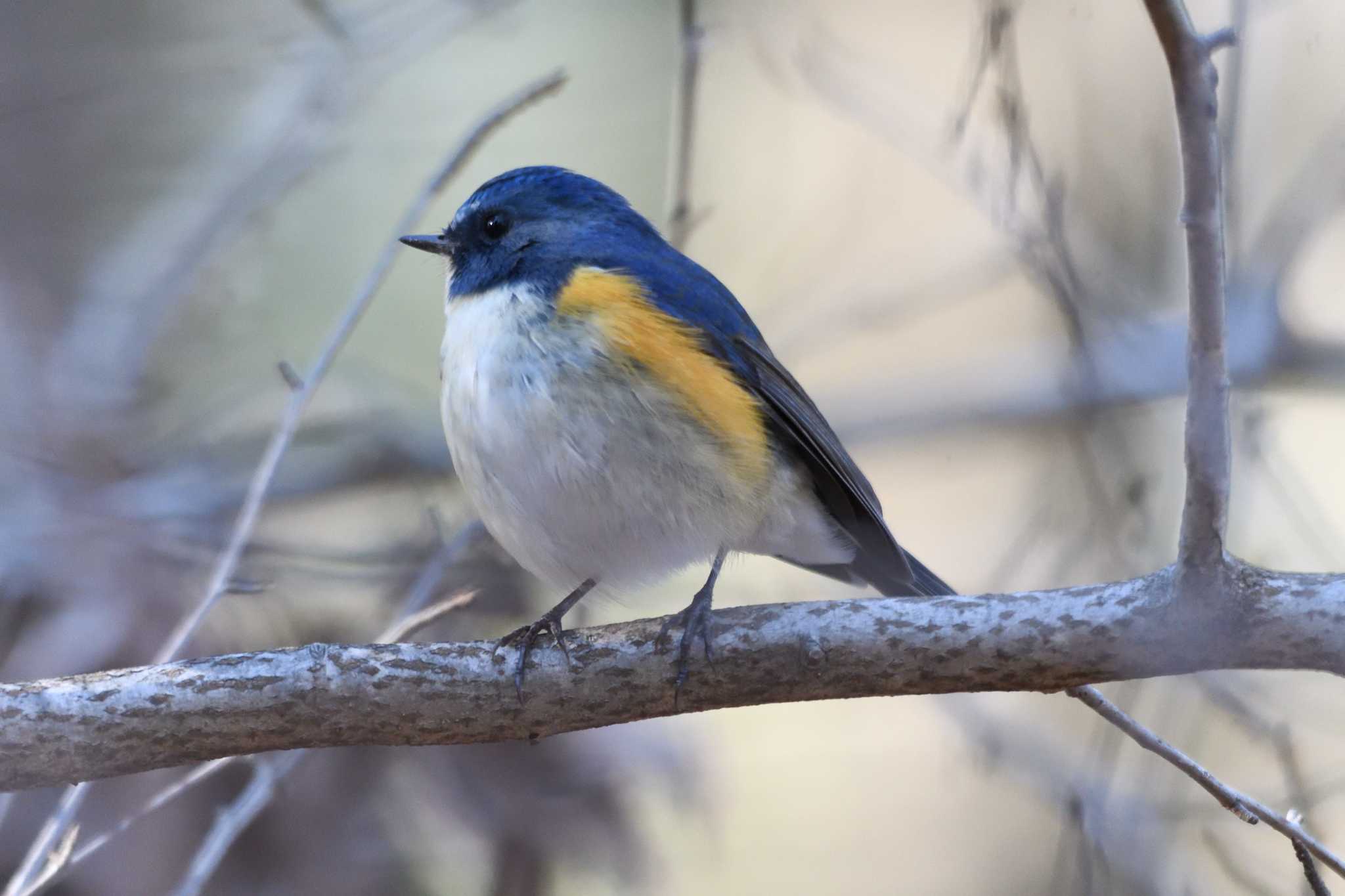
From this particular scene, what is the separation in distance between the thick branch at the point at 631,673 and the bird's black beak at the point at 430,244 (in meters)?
1.20

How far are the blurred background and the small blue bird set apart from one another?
325 mm

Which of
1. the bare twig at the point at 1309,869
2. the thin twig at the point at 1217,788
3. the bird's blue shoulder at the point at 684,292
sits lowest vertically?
the bare twig at the point at 1309,869

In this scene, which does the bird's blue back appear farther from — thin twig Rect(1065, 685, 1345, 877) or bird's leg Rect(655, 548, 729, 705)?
thin twig Rect(1065, 685, 1345, 877)

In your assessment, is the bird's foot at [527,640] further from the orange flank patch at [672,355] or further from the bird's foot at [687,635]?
the orange flank patch at [672,355]

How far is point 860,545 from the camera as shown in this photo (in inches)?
124

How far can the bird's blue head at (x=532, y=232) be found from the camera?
119 inches

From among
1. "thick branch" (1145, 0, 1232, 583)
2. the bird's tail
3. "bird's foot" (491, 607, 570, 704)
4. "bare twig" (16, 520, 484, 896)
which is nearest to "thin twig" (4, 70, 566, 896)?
"bare twig" (16, 520, 484, 896)

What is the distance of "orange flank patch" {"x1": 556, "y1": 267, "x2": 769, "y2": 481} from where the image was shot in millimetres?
2695

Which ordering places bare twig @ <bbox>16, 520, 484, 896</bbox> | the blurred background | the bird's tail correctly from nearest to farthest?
bare twig @ <bbox>16, 520, 484, 896</bbox> → the bird's tail → the blurred background

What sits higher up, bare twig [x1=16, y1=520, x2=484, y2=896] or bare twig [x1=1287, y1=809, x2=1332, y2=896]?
bare twig [x1=16, y1=520, x2=484, y2=896]

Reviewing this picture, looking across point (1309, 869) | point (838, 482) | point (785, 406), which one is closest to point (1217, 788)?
point (1309, 869)

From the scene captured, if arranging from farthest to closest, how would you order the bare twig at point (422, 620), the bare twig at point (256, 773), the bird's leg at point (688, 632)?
the bare twig at point (422, 620)
the bird's leg at point (688, 632)
the bare twig at point (256, 773)

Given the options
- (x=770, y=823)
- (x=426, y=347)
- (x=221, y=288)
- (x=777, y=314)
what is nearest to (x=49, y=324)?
(x=221, y=288)

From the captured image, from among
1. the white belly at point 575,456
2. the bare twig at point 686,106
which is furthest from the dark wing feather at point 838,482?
the bare twig at point 686,106
